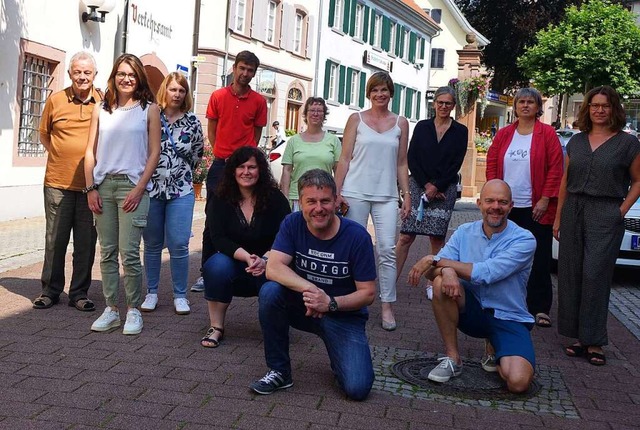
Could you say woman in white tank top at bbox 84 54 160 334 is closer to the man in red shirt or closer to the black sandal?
the black sandal

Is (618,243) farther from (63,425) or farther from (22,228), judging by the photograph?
(22,228)

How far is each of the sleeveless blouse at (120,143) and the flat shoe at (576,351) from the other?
3221 mm

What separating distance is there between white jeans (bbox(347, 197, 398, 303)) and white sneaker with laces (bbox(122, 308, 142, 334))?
1.79m

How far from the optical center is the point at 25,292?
24.9 feet

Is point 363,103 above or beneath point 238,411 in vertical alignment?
above

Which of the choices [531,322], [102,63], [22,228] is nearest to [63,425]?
[531,322]

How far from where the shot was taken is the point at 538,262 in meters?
7.47

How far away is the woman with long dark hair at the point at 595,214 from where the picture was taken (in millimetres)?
6320

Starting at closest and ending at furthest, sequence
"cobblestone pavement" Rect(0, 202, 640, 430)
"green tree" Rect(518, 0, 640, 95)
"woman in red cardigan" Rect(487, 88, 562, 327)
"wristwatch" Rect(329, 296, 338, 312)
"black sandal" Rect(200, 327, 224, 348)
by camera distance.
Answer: "cobblestone pavement" Rect(0, 202, 640, 430), "wristwatch" Rect(329, 296, 338, 312), "black sandal" Rect(200, 327, 224, 348), "woman in red cardigan" Rect(487, 88, 562, 327), "green tree" Rect(518, 0, 640, 95)

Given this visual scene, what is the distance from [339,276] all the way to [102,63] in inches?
473

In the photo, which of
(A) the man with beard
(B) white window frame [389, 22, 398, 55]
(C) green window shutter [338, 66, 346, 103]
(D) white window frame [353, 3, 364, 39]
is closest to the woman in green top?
(A) the man with beard

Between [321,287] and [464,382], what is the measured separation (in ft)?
3.48

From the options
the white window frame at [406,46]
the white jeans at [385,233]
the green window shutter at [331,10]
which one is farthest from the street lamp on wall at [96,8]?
the white window frame at [406,46]

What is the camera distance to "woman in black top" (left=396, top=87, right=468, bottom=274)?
7.95 metres
